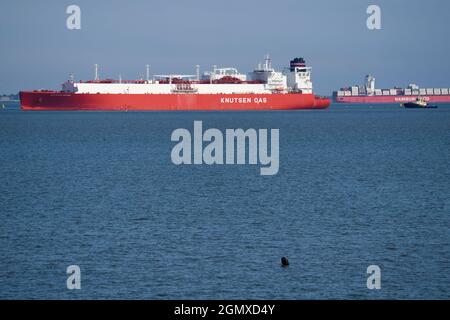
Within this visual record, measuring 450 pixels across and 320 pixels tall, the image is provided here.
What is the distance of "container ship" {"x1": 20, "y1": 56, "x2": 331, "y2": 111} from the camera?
104188mm

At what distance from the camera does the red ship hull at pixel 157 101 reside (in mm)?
104125

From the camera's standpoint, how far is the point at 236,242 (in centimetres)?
1997

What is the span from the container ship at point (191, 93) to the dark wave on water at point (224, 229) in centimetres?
6338

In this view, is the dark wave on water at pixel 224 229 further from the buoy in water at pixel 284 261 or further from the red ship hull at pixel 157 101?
the red ship hull at pixel 157 101

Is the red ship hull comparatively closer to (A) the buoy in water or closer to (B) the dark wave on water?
(B) the dark wave on water

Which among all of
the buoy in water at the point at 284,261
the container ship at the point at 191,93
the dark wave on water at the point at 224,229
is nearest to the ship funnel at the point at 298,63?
the container ship at the point at 191,93

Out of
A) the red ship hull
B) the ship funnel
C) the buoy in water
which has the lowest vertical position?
the buoy in water

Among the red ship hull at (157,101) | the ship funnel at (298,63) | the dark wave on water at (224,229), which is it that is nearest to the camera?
the dark wave on water at (224,229)

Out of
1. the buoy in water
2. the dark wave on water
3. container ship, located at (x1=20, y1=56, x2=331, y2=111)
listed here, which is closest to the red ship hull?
container ship, located at (x1=20, y1=56, x2=331, y2=111)

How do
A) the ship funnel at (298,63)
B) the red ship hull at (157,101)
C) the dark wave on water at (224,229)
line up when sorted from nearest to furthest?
1. the dark wave on water at (224,229)
2. the red ship hull at (157,101)
3. the ship funnel at (298,63)

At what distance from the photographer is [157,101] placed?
108m

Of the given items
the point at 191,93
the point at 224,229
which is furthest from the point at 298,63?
the point at 224,229

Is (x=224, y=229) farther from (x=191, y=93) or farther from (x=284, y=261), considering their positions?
(x=191, y=93)

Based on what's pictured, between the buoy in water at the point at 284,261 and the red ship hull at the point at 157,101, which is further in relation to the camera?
the red ship hull at the point at 157,101
